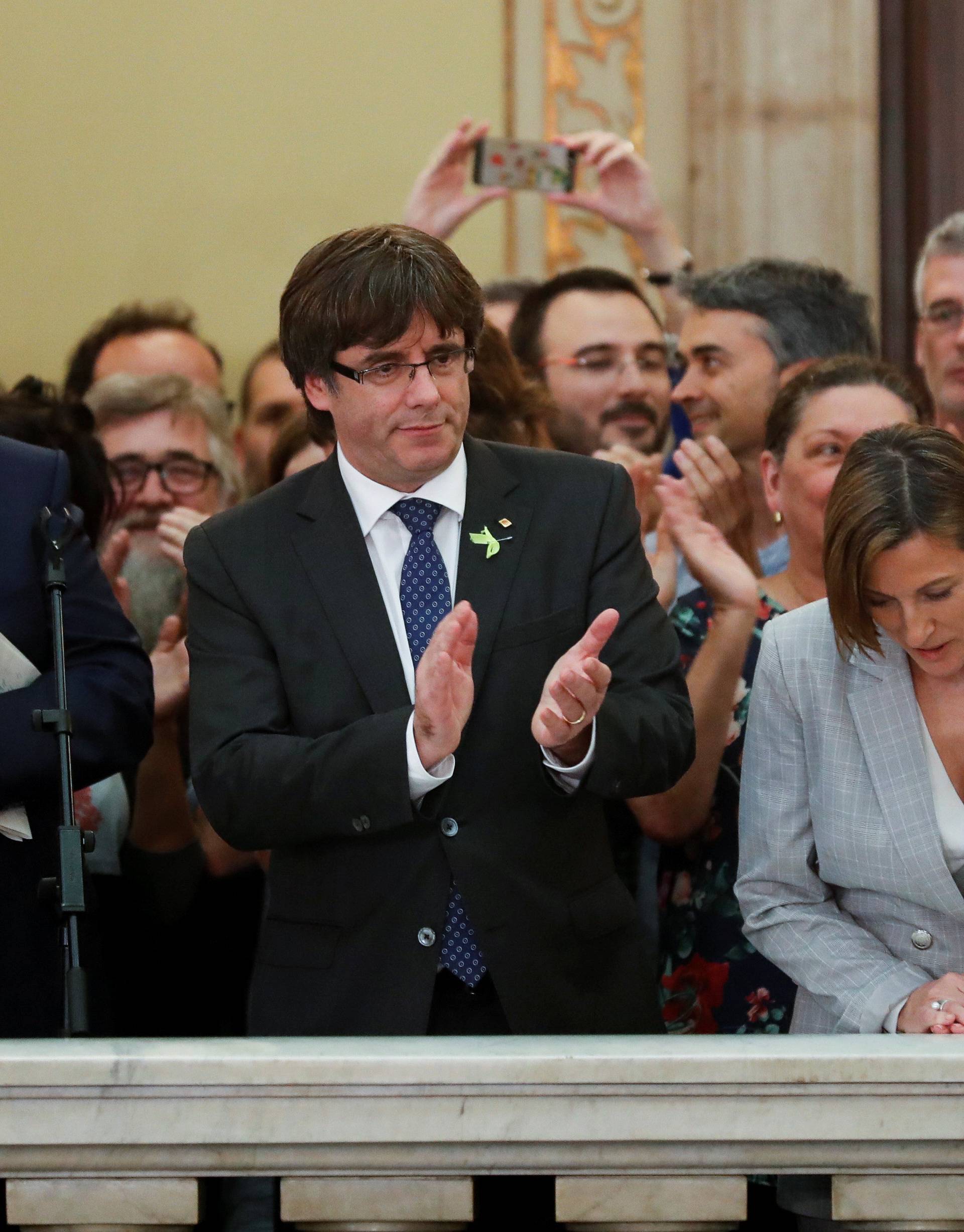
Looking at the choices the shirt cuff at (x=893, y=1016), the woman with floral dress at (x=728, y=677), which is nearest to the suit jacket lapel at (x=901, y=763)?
the shirt cuff at (x=893, y=1016)

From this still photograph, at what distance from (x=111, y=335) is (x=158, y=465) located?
0.86m

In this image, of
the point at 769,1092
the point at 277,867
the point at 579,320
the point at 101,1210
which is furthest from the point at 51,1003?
the point at 579,320

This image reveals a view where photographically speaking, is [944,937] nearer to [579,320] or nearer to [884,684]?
[884,684]

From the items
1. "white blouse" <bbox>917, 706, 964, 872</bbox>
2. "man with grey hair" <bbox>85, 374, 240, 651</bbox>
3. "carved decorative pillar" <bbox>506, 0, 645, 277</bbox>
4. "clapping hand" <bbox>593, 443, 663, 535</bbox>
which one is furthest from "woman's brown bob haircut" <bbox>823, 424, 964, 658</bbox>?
"carved decorative pillar" <bbox>506, 0, 645, 277</bbox>

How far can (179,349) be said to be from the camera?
15.4 feet

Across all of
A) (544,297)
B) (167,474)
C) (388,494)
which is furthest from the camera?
(544,297)

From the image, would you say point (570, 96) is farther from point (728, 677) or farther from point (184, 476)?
point (728, 677)

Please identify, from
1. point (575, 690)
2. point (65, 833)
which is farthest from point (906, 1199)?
point (65, 833)

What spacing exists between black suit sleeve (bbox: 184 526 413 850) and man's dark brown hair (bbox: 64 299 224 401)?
7.26 feet

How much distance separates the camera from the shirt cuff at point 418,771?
7.67 feet

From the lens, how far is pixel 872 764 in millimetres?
2539

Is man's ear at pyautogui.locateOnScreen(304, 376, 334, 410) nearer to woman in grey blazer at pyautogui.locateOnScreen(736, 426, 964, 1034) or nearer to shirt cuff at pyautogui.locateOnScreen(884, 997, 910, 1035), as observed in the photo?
woman in grey blazer at pyautogui.locateOnScreen(736, 426, 964, 1034)

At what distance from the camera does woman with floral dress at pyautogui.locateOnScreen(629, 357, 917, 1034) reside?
302cm

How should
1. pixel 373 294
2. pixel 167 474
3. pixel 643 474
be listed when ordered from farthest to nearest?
pixel 167 474
pixel 643 474
pixel 373 294
